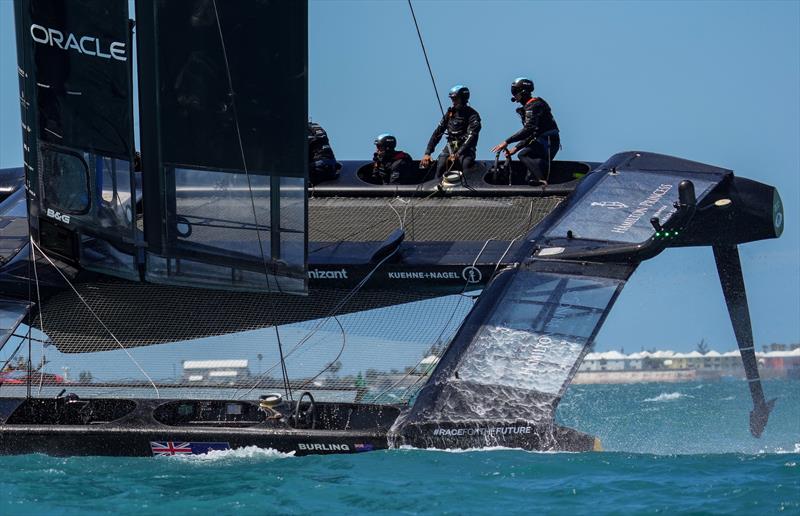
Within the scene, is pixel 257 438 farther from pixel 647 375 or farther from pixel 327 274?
pixel 647 375

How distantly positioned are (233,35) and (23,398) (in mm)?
3109

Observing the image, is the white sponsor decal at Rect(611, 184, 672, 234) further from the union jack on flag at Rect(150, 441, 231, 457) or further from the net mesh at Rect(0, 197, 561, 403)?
the union jack on flag at Rect(150, 441, 231, 457)

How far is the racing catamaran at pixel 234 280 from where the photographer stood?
9.09 meters

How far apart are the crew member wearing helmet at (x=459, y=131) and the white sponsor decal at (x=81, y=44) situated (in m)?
4.24

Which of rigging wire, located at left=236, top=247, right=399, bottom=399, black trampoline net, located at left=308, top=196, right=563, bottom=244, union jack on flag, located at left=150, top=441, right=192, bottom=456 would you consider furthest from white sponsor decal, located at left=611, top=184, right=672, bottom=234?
union jack on flag, located at left=150, top=441, right=192, bottom=456

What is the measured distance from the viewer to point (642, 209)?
11.0 meters

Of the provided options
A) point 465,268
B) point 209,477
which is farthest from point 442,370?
point 209,477

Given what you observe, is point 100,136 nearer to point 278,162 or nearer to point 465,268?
point 278,162

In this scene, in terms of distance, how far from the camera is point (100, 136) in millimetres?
9688

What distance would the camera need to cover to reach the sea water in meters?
6.79

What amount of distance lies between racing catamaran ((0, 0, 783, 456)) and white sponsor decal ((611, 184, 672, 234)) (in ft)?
0.16

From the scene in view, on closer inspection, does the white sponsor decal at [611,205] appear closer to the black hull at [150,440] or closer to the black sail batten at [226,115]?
the black sail batten at [226,115]

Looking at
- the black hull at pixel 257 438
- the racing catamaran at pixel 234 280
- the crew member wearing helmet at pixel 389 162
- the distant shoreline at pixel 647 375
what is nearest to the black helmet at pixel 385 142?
the crew member wearing helmet at pixel 389 162

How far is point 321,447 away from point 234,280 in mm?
1783
